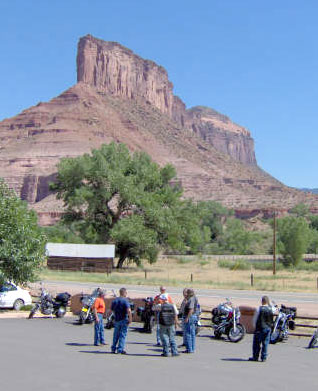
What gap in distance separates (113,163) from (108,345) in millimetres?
40266

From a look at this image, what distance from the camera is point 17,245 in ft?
77.7

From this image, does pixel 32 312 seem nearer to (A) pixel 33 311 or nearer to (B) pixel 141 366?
(A) pixel 33 311

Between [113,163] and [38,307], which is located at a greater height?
[113,163]

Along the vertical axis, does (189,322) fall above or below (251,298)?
above

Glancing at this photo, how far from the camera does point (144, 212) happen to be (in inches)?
2084

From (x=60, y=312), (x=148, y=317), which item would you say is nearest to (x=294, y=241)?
(x=60, y=312)

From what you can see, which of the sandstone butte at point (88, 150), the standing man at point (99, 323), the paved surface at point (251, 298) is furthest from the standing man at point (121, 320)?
the sandstone butte at point (88, 150)

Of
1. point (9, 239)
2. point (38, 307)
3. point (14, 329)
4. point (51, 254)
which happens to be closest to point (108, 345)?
point (14, 329)

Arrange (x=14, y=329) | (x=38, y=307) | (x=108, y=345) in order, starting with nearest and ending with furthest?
1. (x=108, y=345)
2. (x=14, y=329)
3. (x=38, y=307)

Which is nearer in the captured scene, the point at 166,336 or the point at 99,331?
the point at 166,336

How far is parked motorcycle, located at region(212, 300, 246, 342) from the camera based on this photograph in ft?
53.1

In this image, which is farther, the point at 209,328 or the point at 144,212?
the point at 144,212

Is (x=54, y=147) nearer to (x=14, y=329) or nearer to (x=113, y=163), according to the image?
(x=113, y=163)

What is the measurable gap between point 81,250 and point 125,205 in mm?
6409
